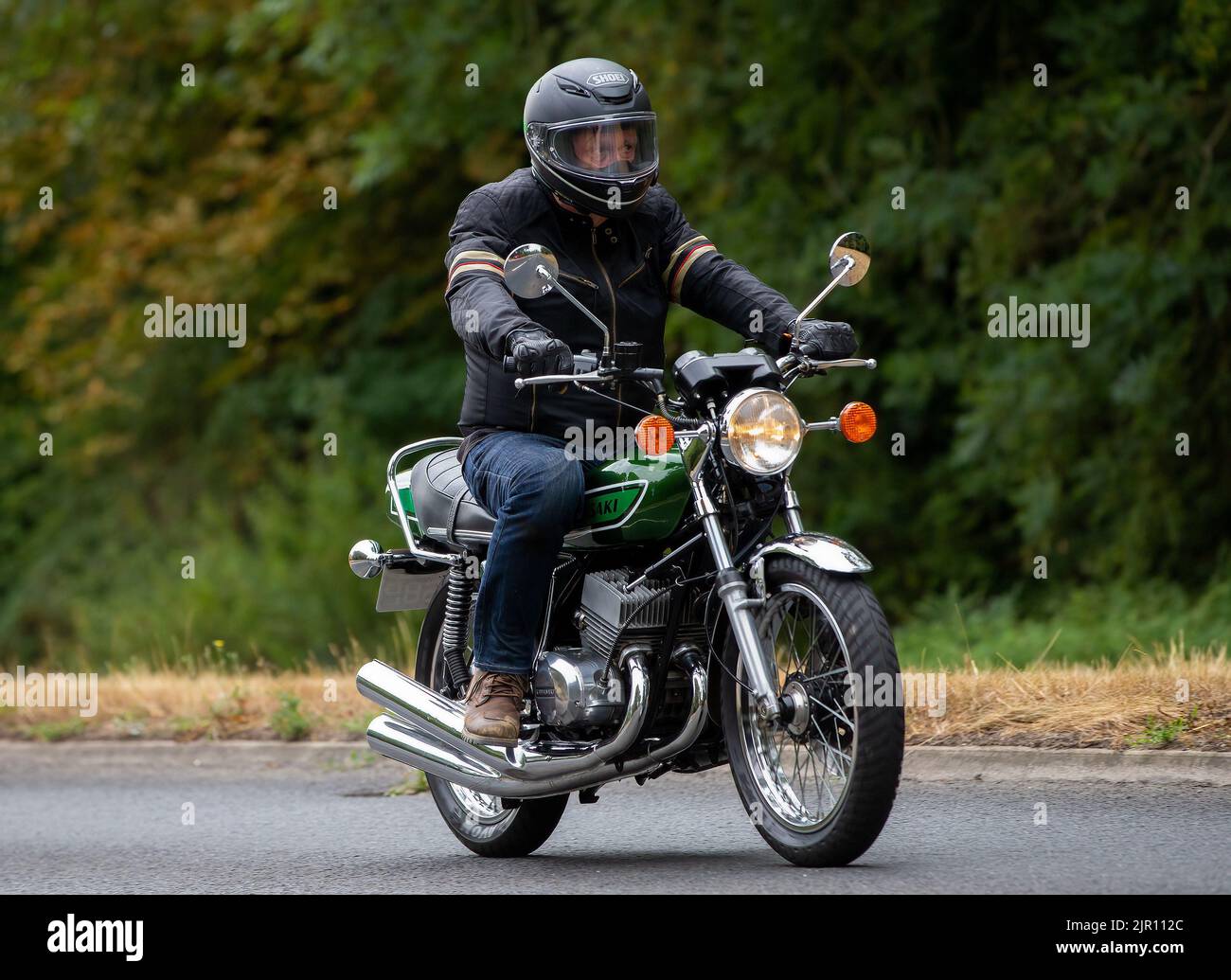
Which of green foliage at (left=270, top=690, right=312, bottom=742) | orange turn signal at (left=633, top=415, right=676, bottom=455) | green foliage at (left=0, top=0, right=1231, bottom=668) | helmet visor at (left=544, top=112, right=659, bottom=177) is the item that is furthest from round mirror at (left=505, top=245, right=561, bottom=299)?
green foliage at (left=0, top=0, right=1231, bottom=668)

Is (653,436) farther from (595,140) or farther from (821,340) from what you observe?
(595,140)

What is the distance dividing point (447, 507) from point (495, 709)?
789 mm

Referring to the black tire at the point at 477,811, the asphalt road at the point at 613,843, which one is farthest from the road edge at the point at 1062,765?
the black tire at the point at 477,811

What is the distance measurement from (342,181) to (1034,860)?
15.4 m

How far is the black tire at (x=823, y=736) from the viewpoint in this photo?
17.1 ft

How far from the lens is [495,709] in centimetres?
592

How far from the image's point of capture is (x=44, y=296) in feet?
76.3

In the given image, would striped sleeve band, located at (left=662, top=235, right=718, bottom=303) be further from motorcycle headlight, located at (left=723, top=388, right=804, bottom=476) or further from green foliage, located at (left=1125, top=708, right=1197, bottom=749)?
green foliage, located at (left=1125, top=708, right=1197, bottom=749)

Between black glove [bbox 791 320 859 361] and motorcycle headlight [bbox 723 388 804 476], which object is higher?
black glove [bbox 791 320 859 361]

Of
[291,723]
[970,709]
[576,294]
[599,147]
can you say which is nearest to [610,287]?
[576,294]

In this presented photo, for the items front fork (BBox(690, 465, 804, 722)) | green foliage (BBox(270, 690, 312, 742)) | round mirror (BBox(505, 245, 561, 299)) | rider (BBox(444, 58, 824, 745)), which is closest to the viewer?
round mirror (BBox(505, 245, 561, 299))

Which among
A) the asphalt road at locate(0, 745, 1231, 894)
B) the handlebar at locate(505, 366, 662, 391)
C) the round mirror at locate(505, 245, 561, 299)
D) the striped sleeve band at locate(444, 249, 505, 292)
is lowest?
the asphalt road at locate(0, 745, 1231, 894)

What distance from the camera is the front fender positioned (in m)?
5.36
